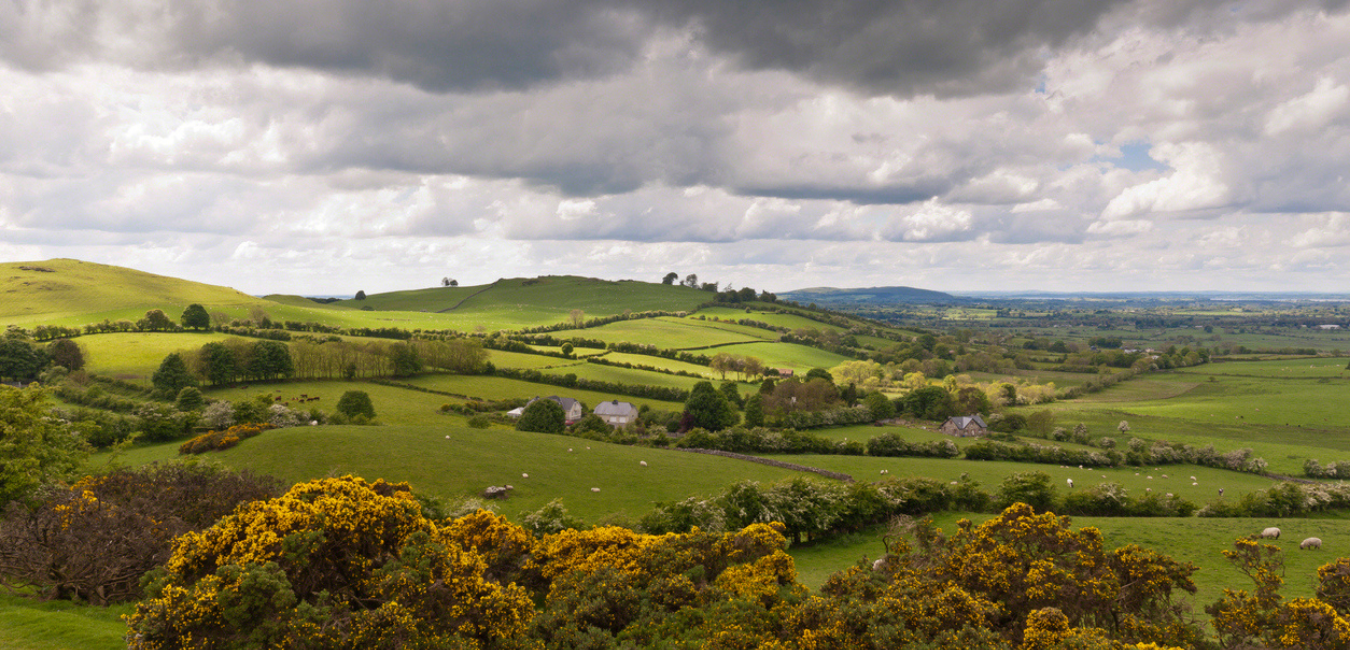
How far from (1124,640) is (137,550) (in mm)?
32525

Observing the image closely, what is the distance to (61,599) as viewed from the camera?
71.8 ft

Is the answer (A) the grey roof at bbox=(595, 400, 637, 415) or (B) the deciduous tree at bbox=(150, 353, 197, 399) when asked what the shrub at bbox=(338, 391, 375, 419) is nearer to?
(B) the deciduous tree at bbox=(150, 353, 197, 399)

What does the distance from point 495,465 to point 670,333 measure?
359ft

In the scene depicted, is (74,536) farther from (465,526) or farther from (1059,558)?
(1059,558)

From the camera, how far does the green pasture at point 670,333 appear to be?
148 metres

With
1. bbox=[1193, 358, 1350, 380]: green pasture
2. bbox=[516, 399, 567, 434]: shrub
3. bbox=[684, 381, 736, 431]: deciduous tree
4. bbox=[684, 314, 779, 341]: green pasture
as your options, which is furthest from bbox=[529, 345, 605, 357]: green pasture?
bbox=[1193, 358, 1350, 380]: green pasture

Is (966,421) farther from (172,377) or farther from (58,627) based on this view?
(172,377)

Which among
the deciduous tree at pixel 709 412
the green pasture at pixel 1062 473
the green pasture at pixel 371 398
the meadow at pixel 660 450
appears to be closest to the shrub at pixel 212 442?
the meadow at pixel 660 450

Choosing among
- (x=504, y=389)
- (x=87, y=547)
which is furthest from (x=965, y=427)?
(x=87, y=547)

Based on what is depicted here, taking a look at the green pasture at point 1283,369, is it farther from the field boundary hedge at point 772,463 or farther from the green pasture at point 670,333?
the field boundary hedge at point 772,463

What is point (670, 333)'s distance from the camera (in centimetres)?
15950

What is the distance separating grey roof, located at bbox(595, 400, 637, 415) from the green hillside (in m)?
116

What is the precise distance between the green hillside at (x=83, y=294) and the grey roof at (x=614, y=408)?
380 feet

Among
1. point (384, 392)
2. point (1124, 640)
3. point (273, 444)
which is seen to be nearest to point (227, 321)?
point (384, 392)
